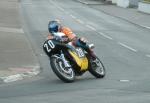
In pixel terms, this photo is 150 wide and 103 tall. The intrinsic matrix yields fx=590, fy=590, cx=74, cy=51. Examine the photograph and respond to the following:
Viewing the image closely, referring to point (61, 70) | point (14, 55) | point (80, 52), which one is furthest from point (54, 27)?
point (14, 55)

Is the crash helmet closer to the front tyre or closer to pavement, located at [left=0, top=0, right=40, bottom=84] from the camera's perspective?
the front tyre

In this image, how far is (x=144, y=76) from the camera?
48.0ft

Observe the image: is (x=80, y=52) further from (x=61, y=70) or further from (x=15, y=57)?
(x=15, y=57)

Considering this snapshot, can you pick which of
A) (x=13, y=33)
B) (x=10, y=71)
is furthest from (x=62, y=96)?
(x=13, y=33)

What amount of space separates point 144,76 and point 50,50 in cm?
243

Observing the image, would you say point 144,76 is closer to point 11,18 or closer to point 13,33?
point 13,33

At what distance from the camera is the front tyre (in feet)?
45.6

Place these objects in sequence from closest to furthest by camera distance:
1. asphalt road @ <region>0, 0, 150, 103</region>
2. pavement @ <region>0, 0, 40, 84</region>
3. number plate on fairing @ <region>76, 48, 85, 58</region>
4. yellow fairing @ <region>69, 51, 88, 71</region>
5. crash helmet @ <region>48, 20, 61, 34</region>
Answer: asphalt road @ <region>0, 0, 150, 103</region> < yellow fairing @ <region>69, 51, 88, 71</region> < number plate on fairing @ <region>76, 48, 85, 58</region> < crash helmet @ <region>48, 20, 61, 34</region> < pavement @ <region>0, 0, 40, 84</region>

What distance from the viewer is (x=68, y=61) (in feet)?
47.0

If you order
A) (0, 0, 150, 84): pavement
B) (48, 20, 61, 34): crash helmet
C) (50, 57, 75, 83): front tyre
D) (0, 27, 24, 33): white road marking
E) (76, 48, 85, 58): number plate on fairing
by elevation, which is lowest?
(0, 27, 24, 33): white road marking

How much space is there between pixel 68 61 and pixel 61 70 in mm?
415

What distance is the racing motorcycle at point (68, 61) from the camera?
552 inches

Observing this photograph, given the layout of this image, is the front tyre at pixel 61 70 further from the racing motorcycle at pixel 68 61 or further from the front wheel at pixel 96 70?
the front wheel at pixel 96 70

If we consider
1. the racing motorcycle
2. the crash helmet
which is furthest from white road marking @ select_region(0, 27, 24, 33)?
the racing motorcycle
